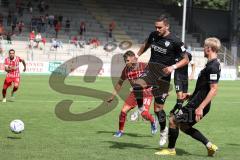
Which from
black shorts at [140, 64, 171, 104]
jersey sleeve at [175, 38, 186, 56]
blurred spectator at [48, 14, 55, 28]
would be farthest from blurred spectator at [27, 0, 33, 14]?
jersey sleeve at [175, 38, 186, 56]

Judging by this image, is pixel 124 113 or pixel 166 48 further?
pixel 124 113

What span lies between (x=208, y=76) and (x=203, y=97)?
391mm

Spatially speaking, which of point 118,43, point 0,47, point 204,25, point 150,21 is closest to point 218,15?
point 204,25

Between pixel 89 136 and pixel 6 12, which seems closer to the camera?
pixel 89 136

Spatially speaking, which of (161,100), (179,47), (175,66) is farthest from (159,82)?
(175,66)

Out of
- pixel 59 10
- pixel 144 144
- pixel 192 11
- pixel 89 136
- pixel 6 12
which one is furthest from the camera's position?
pixel 192 11

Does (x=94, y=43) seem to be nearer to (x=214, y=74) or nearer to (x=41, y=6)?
(x=41, y=6)

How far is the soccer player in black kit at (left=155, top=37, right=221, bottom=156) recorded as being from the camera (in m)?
8.99

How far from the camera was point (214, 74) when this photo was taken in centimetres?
898

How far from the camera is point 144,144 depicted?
1109cm

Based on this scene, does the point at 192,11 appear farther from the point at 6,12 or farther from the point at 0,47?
the point at 0,47

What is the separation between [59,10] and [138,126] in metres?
41.2

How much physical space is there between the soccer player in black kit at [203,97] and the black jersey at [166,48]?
1.40 metres

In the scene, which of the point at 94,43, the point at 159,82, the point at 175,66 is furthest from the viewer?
the point at 94,43
